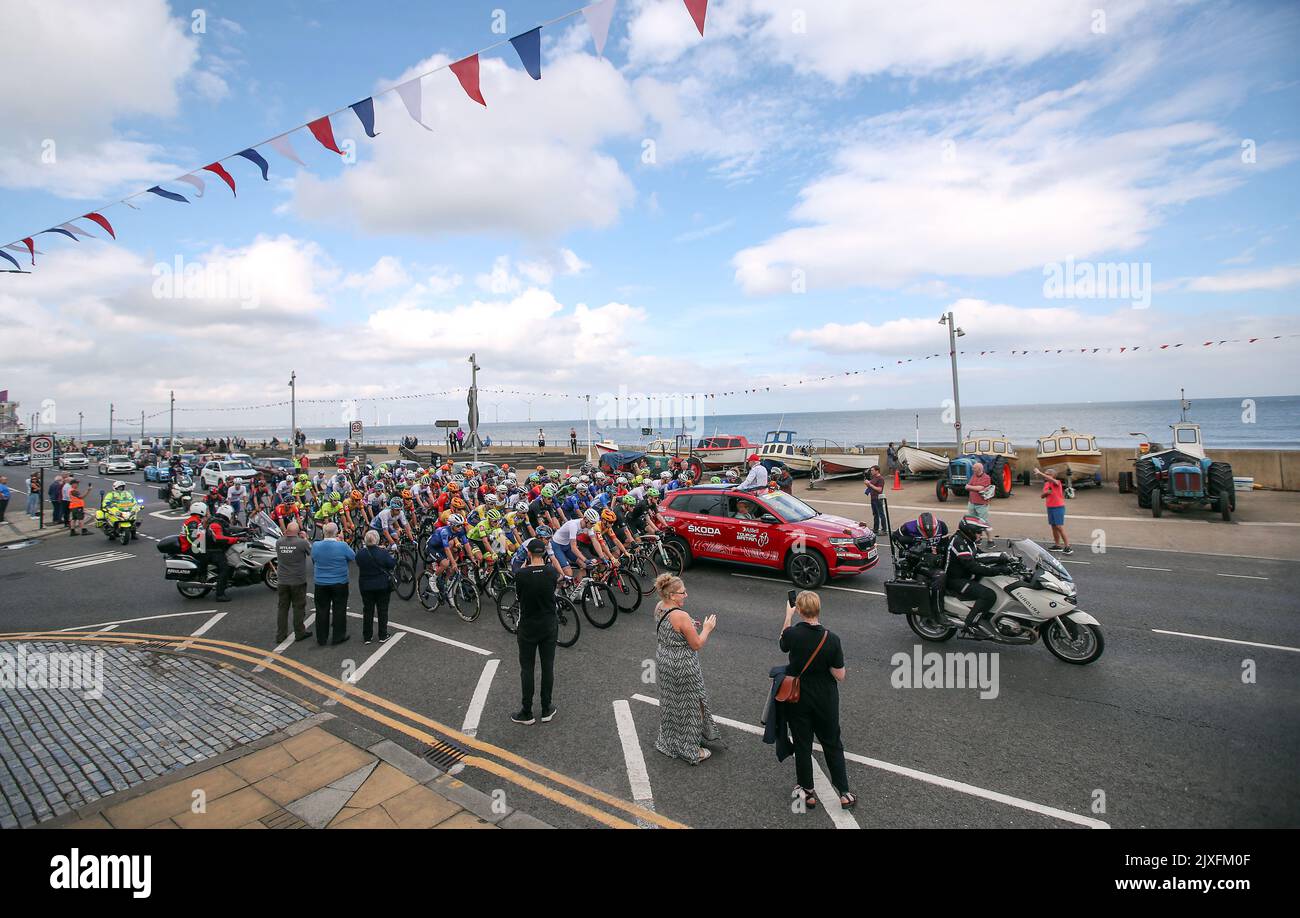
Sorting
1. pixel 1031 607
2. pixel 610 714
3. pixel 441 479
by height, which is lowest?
pixel 610 714

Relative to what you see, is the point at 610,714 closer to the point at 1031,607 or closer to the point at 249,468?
the point at 1031,607

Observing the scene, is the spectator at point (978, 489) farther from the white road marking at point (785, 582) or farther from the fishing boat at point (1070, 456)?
the fishing boat at point (1070, 456)

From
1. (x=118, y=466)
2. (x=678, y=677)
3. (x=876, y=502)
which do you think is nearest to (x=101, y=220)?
(x=678, y=677)

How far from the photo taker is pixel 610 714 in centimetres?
642

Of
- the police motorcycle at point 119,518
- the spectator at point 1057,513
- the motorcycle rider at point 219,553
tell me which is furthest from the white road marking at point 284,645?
the spectator at point 1057,513

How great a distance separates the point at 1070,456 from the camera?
21.1 metres

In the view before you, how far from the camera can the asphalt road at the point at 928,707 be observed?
4.70 m

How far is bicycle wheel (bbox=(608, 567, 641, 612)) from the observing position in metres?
10.1

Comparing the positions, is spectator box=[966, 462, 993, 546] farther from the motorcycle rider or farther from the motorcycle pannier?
the motorcycle rider

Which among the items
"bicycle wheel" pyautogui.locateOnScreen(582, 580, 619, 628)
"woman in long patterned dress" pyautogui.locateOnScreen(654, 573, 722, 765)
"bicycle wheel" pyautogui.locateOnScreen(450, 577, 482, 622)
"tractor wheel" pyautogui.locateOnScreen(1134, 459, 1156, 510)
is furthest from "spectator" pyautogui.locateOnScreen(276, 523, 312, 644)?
"tractor wheel" pyautogui.locateOnScreen(1134, 459, 1156, 510)

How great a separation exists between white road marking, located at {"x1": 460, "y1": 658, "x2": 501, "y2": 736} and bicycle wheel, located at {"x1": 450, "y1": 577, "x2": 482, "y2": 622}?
2222mm
